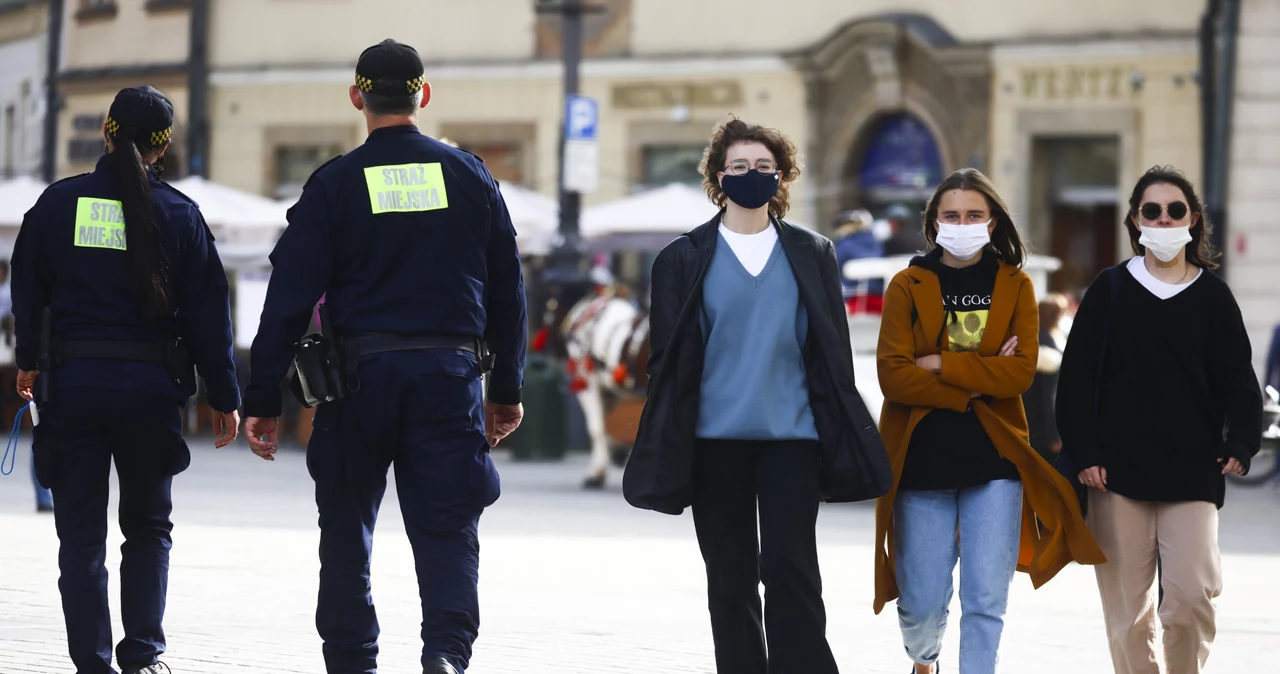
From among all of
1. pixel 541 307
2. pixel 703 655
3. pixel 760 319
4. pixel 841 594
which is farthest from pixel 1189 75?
pixel 760 319

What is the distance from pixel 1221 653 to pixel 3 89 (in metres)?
30.5

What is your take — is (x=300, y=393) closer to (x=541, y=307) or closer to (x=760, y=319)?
(x=760, y=319)

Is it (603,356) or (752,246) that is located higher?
(752,246)

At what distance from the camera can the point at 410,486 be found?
249 inches

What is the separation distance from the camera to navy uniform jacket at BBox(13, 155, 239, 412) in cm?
684

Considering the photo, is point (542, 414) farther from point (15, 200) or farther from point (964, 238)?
point (964, 238)

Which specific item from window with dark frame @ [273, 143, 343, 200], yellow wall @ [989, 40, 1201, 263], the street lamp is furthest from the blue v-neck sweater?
window with dark frame @ [273, 143, 343, 200]

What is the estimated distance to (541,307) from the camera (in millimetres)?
24984

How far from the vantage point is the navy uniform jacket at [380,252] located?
6.24 metres

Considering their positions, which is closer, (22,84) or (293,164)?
(293,164)

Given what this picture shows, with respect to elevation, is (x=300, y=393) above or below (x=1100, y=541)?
above

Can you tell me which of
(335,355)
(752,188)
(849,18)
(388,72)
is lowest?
(335,355)

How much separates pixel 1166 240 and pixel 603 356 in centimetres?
1172

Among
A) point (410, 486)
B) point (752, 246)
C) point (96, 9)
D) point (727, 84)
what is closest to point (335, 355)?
point (410, 486)
